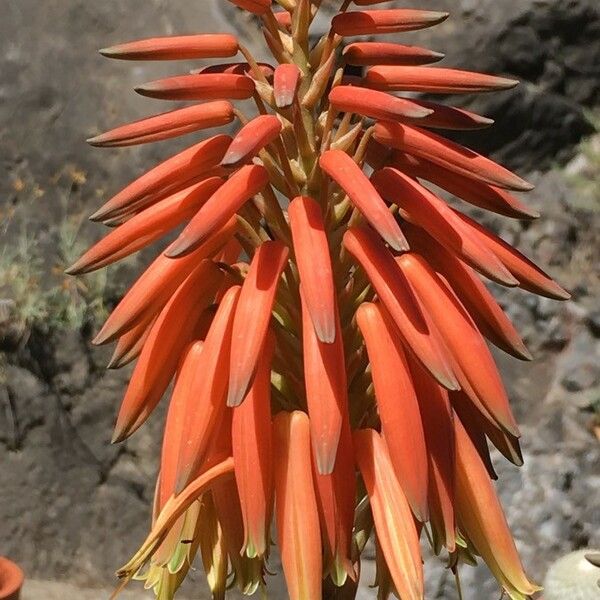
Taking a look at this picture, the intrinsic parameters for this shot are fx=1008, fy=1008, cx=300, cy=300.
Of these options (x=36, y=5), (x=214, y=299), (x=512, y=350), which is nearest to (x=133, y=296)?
(x=214, y=299)

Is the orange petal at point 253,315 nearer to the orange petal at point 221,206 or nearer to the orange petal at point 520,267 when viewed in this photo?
the orange petal at point 221,206

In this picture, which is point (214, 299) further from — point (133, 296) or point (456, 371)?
point (456, 371)

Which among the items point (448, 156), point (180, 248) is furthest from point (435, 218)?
point (180, 248)

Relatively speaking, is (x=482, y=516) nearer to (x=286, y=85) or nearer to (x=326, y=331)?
(x=326, y=331)

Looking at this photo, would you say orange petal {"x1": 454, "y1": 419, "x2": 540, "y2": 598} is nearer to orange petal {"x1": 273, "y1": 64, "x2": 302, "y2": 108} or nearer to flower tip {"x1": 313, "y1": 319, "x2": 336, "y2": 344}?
flower tip {"x1": 313, "y1": 319, "x2": 336, "y2": 344}

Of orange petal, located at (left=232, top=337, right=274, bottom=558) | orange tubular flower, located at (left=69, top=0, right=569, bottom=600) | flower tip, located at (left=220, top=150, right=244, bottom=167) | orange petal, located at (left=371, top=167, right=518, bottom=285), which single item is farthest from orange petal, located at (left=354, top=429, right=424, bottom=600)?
flower tip, located at (left=220, top=150, right=244, bottom=167)

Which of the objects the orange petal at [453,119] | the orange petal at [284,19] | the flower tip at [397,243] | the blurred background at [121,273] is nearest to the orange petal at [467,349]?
the flower tip at [397,243]
